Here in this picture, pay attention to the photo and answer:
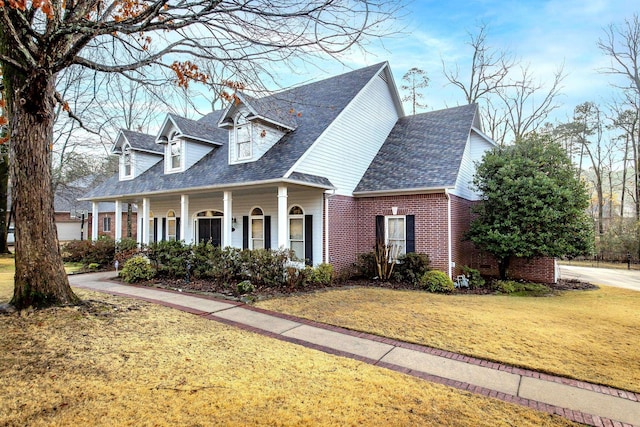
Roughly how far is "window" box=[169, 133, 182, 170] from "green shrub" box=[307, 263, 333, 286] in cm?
818

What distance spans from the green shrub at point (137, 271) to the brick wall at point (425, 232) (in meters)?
6.16

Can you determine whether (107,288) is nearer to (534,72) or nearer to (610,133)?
(534,72)

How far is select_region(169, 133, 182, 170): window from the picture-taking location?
594 inches

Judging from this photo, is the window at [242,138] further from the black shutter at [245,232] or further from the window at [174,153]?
the window at [174,153]

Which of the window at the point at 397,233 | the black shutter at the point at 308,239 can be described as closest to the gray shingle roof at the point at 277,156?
the black shutter at the point at 308,239

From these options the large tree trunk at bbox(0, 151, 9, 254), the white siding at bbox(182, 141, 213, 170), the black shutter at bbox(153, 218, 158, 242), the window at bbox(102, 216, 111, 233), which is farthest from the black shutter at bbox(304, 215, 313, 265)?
the window at bbox(102, 216, 111, 233)

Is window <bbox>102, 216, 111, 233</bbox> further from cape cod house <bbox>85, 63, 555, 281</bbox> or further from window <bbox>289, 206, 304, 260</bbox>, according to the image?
window <bbox>289, 206, 304, 260</bbox>

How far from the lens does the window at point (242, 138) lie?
1242cm

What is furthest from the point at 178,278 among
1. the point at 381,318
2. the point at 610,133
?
the point at 610,133

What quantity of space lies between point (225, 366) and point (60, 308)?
4.17 meters

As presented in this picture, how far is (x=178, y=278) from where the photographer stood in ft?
38.6

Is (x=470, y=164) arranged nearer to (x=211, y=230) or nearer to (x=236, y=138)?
(x=236, y=138)

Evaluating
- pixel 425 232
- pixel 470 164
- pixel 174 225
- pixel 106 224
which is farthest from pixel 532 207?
pixel 106 224

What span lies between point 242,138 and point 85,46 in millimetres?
6317
